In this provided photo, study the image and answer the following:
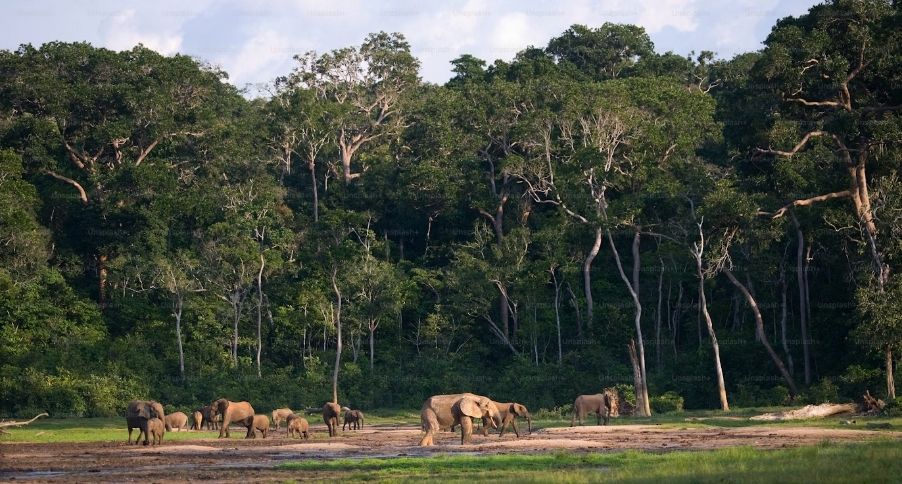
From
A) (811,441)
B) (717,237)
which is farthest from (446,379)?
(811,441)

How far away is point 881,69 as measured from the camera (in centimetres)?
4581

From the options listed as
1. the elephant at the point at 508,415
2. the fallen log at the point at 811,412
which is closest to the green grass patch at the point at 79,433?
the elephant at the point at 508,415

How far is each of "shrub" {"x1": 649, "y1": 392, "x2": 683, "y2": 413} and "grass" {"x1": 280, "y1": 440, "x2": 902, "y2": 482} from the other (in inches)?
915

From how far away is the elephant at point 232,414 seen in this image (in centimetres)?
4100

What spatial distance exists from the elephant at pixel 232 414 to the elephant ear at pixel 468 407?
897 cm

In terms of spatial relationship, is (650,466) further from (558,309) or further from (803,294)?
(558,309)

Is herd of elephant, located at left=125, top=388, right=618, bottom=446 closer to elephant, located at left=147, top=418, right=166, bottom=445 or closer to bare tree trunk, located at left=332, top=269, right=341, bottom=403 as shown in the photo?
elephant, located at left=147, top=418, right=166, bottom=445

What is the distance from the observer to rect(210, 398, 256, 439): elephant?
41000mm

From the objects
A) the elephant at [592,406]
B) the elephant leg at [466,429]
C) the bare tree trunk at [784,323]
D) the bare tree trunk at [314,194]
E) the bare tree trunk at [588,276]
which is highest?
the bare tree trunk at [314,194]

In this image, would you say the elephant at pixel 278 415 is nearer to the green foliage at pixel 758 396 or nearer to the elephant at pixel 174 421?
the elephant at pixel 174 421

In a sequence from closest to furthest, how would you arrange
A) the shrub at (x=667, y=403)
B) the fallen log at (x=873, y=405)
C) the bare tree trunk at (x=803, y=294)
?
the fallen log at (x=873, y=405), the bare tree trunk at (x=803, y=294), the shrub at (x=667, y=403)

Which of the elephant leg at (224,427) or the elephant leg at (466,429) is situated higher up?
the elephant leg at (224,427)

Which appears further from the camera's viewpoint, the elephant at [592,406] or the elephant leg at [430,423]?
the elephant at [592,406]

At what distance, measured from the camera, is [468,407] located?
115 ft
